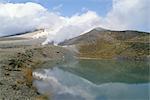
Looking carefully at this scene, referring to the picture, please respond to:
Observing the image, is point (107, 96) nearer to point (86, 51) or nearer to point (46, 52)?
point (46, 52)

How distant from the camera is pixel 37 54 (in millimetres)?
103250

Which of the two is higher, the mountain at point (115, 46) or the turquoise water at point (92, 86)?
the mountain at point (115, 46)

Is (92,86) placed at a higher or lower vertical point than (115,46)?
lower

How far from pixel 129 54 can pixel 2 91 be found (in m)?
109

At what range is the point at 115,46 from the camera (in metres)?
149

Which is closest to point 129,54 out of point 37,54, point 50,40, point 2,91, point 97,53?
point 97,53

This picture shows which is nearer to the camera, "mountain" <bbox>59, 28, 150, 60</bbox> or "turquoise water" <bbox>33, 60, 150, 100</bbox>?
"turquoise water" <bbox>33, 60, 150, 100</bbox>

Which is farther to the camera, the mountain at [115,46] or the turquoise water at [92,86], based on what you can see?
the mountain at [115,46]

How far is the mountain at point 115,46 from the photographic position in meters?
130

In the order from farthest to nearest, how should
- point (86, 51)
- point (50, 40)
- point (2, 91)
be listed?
point (50, 40)
point (86, 51)
point (2, 91)

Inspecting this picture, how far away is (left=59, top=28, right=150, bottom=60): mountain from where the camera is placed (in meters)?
130

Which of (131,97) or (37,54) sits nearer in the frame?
(131,97)

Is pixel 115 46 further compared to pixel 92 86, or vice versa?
pixel 115 46

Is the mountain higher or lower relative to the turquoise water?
higher
